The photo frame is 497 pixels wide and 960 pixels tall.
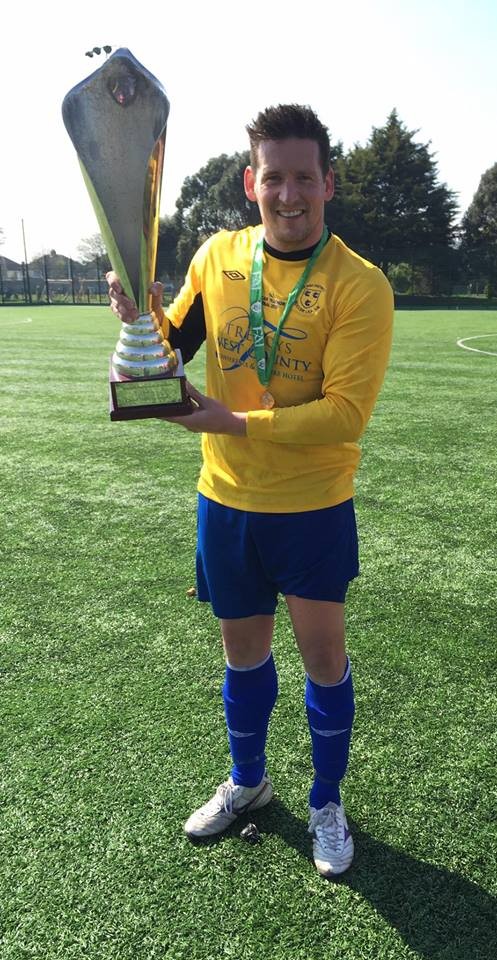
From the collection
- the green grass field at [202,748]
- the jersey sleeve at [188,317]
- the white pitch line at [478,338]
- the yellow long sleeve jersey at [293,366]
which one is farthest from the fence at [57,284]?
the yellow long sleeve jersey at [293,366]

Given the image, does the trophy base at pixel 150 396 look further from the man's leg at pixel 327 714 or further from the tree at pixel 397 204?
the tree at pixel 397 204

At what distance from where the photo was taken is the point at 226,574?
1882 mm

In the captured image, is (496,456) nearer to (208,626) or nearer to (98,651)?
(208,626)

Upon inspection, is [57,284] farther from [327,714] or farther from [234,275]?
[327,714]

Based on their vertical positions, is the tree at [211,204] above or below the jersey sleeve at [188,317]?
above

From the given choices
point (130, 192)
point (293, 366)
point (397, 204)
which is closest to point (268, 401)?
point (293, 366)

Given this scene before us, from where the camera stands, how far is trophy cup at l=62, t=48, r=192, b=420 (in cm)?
156

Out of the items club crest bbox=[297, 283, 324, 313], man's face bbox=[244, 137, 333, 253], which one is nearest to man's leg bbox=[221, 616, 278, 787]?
club crest bbox=[297, 283, 324, 313]

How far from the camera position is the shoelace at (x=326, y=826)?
1914 mm

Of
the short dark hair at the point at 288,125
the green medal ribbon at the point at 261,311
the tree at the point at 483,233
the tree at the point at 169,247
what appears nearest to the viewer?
the short dark hair at the point at 288,125

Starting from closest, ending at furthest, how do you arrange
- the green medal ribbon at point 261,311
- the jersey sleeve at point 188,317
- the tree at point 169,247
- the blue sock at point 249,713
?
1. the green medal ribbon at point 261,311
2. the jersey sleeve at point 188,317
3. the blue sock at point 249,713
4. the tree at point 169,247

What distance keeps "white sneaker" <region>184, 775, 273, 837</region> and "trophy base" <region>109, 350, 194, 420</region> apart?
3.88ft

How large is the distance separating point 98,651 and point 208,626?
49 centimetres

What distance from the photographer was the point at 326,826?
6.37ft
